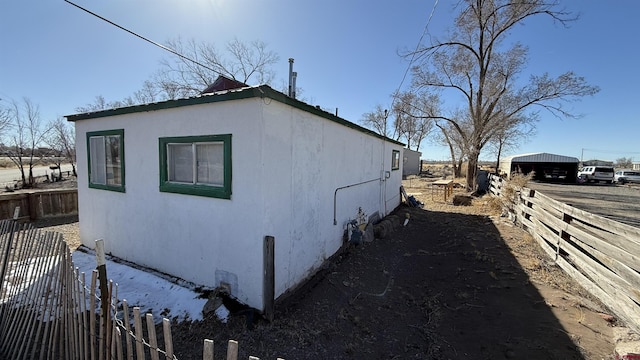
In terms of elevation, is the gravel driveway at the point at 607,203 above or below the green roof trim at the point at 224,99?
below

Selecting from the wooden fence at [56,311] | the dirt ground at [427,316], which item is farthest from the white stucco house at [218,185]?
the wooden fence at [56,311]

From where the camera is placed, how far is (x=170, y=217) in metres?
4.16

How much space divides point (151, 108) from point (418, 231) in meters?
7.41

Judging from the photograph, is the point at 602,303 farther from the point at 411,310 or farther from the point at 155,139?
the point at 155,139

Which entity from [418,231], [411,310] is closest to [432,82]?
[418,231]

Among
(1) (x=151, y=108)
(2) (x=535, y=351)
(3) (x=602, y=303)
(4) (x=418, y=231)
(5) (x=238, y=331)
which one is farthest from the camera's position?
(4) (x=418, y=231)

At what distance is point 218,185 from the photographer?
3652 mm

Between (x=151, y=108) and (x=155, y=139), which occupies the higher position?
(x=151, y=108)

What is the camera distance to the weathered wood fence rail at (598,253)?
3.14 metres

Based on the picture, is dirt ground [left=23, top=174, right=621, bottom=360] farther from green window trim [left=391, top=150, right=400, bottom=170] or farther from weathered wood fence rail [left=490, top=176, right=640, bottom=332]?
green window trim [left=391, top=150, right=400, bottom=170]

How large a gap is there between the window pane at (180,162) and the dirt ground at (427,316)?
2064 mm

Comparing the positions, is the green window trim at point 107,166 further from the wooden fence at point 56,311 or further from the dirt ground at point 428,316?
the dirt ground at point 428,316

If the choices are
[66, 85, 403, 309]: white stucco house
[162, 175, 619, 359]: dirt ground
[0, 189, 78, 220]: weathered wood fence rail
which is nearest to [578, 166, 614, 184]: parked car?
[162, 175, 619, 359]: dirt ground

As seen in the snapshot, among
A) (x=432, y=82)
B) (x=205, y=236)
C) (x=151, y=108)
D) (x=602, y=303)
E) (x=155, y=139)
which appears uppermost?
(x=432, y=82)
